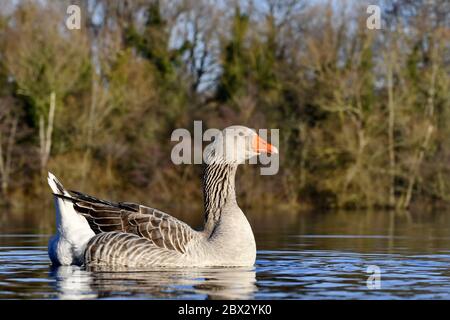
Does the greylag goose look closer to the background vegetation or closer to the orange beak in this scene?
the orange beak

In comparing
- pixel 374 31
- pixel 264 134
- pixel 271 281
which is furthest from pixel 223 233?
pixel 374 31

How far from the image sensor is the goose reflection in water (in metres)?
10.3

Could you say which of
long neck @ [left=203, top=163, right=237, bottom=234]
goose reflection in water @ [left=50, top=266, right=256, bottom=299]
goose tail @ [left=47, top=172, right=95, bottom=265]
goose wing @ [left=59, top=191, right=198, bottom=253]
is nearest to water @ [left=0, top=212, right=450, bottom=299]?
goose reflection in water @ [left=50, top=266, right=256, bottom=299]

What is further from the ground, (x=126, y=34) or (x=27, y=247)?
(x=126, y=34)

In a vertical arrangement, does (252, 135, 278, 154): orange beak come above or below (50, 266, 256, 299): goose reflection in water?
above

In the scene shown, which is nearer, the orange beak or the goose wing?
the goose wing

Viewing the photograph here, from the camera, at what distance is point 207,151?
13875 mm

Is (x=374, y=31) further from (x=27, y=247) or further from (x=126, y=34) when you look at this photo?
(x=27, y=247)

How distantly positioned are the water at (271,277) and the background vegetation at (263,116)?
1024 inches

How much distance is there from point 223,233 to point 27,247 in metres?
6.27

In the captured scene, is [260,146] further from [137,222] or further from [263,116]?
[263,116]

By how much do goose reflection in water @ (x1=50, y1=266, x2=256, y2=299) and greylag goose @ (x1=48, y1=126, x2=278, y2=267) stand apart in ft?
0.59

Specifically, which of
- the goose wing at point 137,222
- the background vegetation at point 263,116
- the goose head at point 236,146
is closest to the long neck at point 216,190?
the goose head at point 236,146
